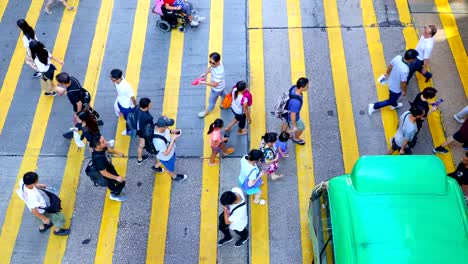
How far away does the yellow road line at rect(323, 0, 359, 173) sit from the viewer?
8.22 meters

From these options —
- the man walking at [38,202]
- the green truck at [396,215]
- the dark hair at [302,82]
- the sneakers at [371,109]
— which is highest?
the sneakers at [371,109]

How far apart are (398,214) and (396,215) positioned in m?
0.03

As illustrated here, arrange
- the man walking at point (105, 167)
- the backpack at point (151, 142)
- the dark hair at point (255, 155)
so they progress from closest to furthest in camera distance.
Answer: the dark hair at point (255, 155)
the man walking at point (105, 167)
the backpack at point (151, 142)

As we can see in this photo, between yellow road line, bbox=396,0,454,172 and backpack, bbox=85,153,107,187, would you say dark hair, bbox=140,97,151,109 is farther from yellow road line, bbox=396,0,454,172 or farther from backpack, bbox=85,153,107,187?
yellow road line, bbox=396,0,454,172

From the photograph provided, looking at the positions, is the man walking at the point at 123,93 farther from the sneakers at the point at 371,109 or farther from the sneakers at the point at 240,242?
the sneakers at the point at 371,109

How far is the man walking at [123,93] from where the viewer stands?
7.21 m

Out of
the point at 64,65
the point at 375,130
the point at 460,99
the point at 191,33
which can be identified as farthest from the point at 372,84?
the point at 64,65

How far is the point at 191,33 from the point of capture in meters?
10.1

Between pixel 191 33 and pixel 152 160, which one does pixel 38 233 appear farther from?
pixel 191 33

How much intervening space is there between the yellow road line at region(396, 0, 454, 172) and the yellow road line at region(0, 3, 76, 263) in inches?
305

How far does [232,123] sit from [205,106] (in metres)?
1.16

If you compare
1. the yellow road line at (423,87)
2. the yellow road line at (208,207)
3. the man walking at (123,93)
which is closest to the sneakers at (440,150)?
the yellow road line at (423,87)

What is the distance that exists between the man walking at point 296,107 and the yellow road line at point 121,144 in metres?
3.19

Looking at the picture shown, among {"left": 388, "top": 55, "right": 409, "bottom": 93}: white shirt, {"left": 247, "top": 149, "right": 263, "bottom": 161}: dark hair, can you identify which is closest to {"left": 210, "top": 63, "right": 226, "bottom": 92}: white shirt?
{"left": 247, "top": 149, "right": 263, "bottom": 161}: dark hair
